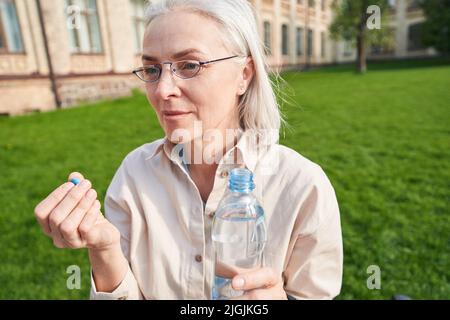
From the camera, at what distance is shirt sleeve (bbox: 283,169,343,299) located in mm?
1473

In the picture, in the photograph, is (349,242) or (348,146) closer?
(349,242)

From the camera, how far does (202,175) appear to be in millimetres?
1655

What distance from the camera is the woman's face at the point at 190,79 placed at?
4.42ft

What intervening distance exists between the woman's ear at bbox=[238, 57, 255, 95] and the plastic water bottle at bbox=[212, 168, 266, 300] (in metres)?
0.53

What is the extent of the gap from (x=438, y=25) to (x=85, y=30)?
1089 inches

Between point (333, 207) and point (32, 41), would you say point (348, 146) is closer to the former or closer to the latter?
point (333, 207)

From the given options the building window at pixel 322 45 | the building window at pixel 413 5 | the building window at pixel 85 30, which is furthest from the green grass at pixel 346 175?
the building window at pixel 413 5

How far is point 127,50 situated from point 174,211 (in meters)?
13.6

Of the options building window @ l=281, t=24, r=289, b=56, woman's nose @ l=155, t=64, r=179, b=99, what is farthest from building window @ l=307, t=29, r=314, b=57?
woman's nose @ l=155, t=64, r=179, b=99

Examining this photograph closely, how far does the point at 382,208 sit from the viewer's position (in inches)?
153

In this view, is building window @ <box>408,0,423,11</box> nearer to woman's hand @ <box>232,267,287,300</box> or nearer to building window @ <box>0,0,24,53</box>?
building window @ <box>0,0,24,53</box>

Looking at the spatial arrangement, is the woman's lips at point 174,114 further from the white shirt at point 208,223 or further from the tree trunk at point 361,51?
the tree trunk at point 361,51

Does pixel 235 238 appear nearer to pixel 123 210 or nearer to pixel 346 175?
pixel 123 210

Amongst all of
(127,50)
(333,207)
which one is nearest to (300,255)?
(333,207)
